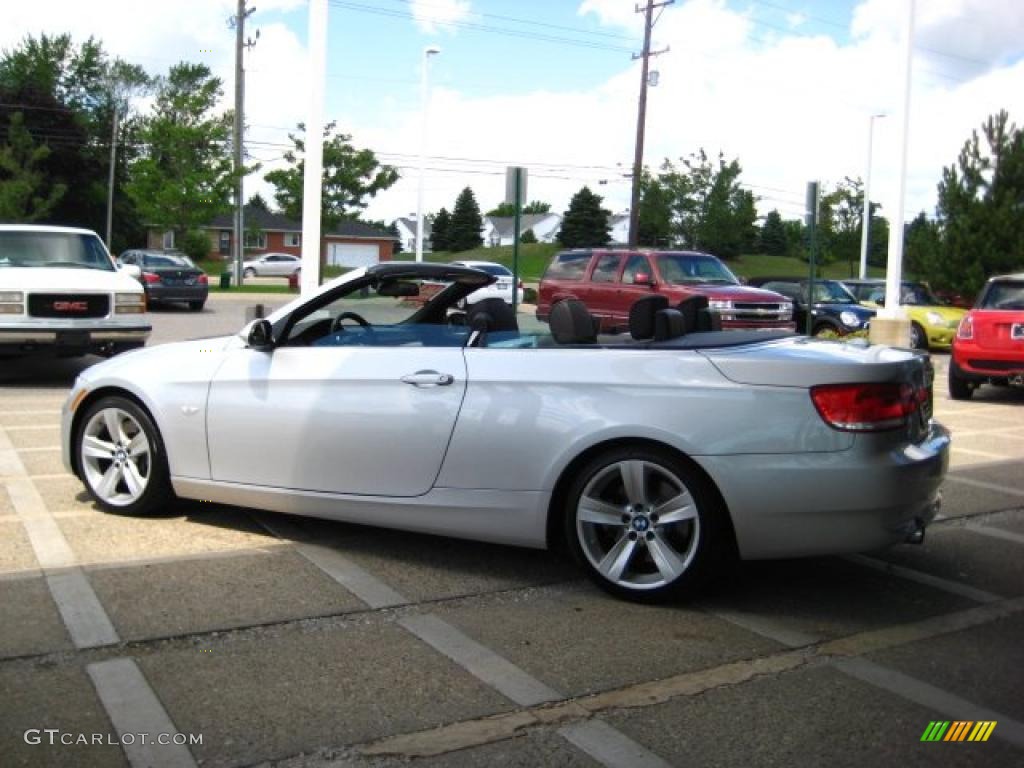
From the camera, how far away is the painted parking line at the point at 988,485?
7363mm

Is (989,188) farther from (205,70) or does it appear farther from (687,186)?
(205,70)

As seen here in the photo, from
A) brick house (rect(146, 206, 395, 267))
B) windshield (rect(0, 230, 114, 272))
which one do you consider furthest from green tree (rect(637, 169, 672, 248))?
windshield (rect(0, 230, 114, 272))

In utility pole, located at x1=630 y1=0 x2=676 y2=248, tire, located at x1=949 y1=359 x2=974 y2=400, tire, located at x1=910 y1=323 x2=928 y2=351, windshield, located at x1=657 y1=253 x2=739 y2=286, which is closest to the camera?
tire, located at x1=949 y1=359 x2=974 y2=400

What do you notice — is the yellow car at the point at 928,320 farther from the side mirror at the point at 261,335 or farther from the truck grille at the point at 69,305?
the side mirror at the point at 261,335

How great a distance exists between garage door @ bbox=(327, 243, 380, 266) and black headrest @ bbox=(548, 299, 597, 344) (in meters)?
80.6

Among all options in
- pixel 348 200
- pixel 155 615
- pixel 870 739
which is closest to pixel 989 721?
pixel 870 739

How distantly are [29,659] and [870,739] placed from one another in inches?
116

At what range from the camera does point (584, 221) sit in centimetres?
8125

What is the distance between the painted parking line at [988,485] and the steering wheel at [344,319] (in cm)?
478

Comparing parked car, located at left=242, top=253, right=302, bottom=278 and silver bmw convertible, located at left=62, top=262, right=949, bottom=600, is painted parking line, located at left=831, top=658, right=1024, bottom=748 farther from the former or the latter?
parked car, located at left=242, top=253, right=302, bottom=278

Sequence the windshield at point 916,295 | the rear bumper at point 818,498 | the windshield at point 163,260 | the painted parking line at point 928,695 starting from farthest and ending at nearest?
the windshield at point 163,260, the windshield at point 916,295, the rear bumper at point 818,498, the painted parking line at point 928,695

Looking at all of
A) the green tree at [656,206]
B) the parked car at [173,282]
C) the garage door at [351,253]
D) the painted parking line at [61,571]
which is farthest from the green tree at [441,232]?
the painted parking line at [61,571]

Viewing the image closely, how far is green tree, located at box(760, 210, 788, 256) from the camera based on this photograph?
98.6 metres

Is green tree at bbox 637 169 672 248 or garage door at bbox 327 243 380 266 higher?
green tree at bbox 637 169 672 248
